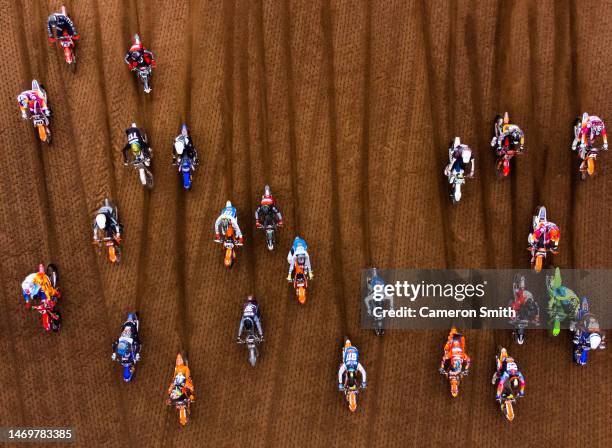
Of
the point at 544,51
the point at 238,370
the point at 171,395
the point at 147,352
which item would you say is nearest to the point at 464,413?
the point at 238,370

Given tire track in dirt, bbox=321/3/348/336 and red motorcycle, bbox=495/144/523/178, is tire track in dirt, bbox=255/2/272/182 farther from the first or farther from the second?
red motorcycle, bbox=495/144/523/178

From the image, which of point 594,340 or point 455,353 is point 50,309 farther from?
point 594,340

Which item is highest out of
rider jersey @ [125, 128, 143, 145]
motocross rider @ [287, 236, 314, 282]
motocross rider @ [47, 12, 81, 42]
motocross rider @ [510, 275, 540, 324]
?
motocross rider @ [47, 12, 81, 42]

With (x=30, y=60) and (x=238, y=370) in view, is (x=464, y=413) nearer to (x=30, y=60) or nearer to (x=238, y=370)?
(x=238, y=370)

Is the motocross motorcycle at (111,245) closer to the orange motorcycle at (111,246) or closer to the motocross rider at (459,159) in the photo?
the orange motorcycle at (111,246)

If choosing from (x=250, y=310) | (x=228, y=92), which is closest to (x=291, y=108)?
(x=228, y=92)

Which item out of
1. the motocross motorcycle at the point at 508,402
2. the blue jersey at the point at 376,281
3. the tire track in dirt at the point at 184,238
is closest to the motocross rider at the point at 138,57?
the tire track in dirt at the point at 184,238

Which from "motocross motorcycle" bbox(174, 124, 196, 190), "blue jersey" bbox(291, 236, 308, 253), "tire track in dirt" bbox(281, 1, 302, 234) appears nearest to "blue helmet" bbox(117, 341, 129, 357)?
"motocross motorcycle" bbox(174, 124, 196, 190)
